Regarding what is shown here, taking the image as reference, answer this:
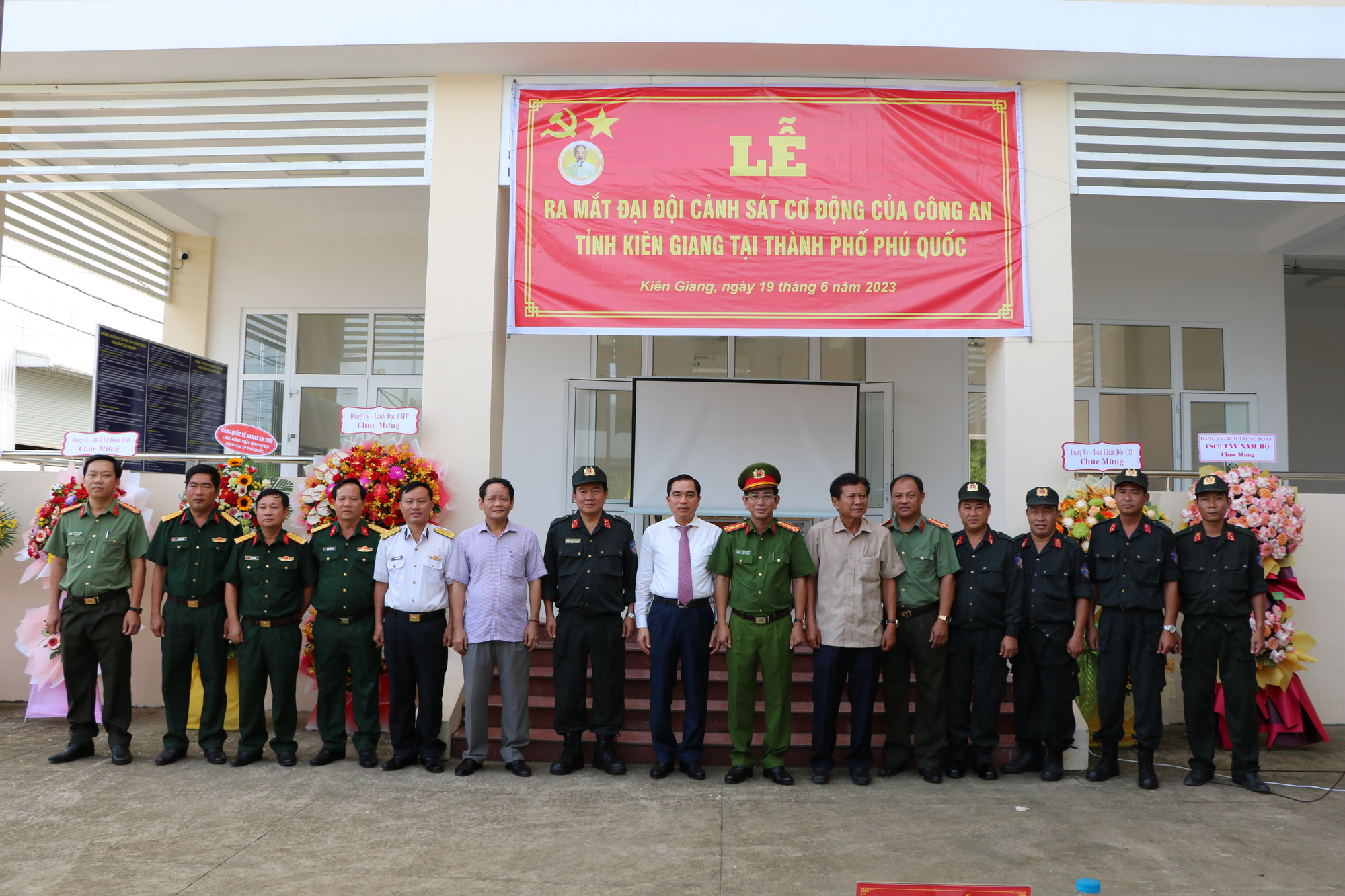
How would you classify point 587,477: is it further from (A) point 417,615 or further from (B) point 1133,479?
(B) point 1133,479

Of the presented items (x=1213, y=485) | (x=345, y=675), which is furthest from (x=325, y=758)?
(x=1213, y=485)

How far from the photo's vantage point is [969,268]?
539cm

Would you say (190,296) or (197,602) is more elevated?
(190,296)

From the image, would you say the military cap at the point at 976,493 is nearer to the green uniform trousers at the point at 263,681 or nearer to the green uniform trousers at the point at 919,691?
the green uniform trousers at the point at 919,691

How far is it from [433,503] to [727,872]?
2.72 metres

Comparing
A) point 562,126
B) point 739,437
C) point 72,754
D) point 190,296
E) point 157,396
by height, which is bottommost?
point 72,754

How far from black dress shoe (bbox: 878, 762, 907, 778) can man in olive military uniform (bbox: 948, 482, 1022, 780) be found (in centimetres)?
25

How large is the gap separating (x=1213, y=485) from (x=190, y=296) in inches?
301

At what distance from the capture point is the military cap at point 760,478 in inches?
177

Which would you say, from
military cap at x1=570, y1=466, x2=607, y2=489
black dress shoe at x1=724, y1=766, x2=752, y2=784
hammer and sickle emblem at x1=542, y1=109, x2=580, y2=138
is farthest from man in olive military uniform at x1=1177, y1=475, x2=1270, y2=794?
hammer and sickle emblem at x1=542, y1=109, x2=580, y2=138

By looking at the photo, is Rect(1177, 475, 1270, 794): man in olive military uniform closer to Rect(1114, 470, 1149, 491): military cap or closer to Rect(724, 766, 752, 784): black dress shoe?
Rect(1114, 470, 1149, 491): military cap

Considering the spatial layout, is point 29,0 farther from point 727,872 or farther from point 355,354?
point 727,872

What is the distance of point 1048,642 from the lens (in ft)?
15.0

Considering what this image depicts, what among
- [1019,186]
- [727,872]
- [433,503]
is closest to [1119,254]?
[1019,186]
